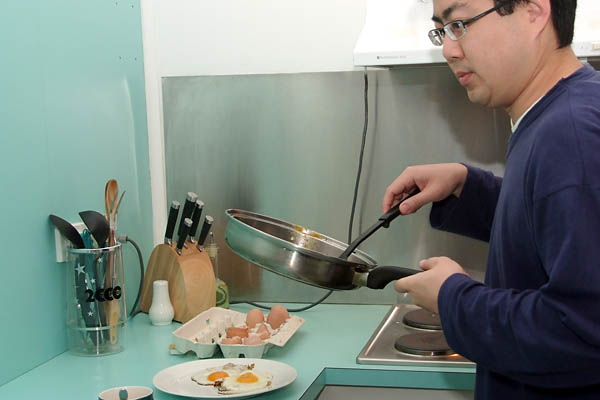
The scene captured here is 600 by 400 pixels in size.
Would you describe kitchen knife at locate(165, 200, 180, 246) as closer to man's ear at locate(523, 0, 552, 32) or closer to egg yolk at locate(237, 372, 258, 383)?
egg yolk at locate(237, 372, 258, 383)

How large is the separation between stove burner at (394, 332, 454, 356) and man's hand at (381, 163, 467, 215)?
1.05 ft

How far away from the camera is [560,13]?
106 cm

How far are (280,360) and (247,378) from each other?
185 mm

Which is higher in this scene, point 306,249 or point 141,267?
point 306,249

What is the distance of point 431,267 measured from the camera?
1.16 metres

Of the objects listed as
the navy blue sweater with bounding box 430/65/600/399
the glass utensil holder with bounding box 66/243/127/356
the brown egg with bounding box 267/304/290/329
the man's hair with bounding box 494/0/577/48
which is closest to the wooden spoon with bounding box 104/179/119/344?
the glass utensil holder with bounding box 66/243/127/356

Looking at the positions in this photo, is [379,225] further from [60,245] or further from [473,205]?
[60,245]

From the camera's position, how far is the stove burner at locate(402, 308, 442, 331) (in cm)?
179

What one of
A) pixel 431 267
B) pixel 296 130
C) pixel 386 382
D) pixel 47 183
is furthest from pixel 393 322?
pixel 47 183

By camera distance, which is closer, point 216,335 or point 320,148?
point 216,335

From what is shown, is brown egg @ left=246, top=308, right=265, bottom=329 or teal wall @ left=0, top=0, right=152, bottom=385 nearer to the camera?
teal wall @ left=0, top=0, right=152, bottom=385

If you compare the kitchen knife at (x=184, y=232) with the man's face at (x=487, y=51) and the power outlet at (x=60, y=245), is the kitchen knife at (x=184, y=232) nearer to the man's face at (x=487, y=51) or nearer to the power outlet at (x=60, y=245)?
the power outlet at (x=60, y=245)

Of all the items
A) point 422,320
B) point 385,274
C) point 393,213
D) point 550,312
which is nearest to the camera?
point 550,312

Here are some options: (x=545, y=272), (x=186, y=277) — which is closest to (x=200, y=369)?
(x=186, y=277)
